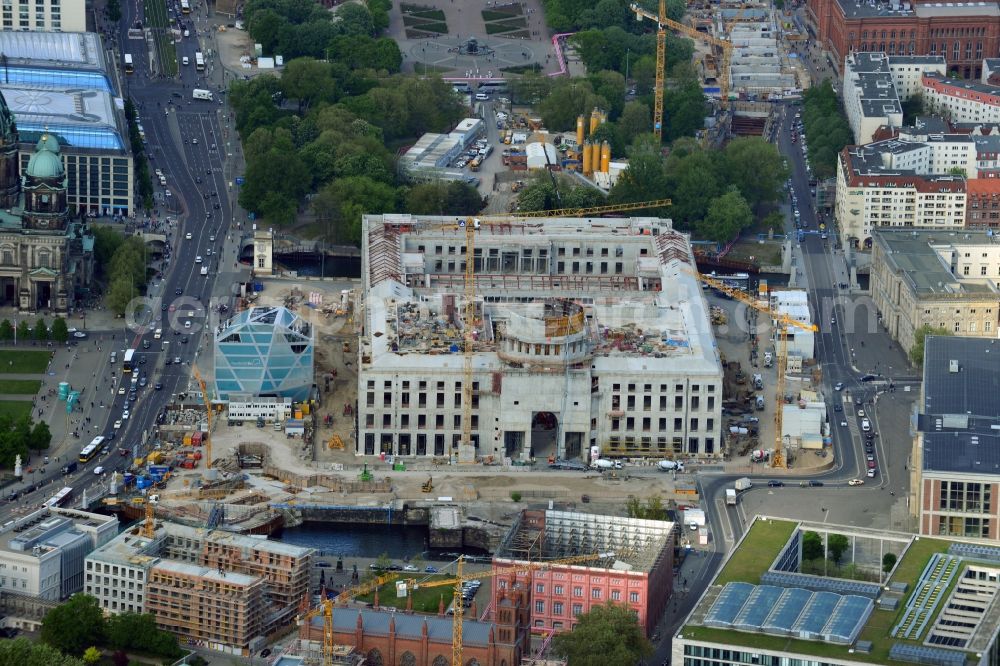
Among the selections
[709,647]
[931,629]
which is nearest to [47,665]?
[709,647]

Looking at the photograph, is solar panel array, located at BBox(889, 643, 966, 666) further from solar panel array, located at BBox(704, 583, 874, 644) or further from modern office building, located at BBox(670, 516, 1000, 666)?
solar panel array, located at BBox(704, 583, 874, 644)

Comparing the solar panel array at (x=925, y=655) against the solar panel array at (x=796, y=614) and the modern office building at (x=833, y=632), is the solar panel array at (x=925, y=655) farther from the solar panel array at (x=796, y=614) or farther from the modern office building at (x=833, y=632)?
the solar panel array at (x=796, y=614)

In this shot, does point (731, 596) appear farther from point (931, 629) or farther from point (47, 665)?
point (47, 665)

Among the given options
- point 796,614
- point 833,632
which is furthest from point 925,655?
point 796,614

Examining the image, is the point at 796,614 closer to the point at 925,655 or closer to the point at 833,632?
the point at 833,632

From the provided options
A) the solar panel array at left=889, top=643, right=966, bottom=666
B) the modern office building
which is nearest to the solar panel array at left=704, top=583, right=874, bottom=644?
the modern office building

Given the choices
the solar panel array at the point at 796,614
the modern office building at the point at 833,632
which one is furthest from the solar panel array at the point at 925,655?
the solar panel array at the point at 796,614
